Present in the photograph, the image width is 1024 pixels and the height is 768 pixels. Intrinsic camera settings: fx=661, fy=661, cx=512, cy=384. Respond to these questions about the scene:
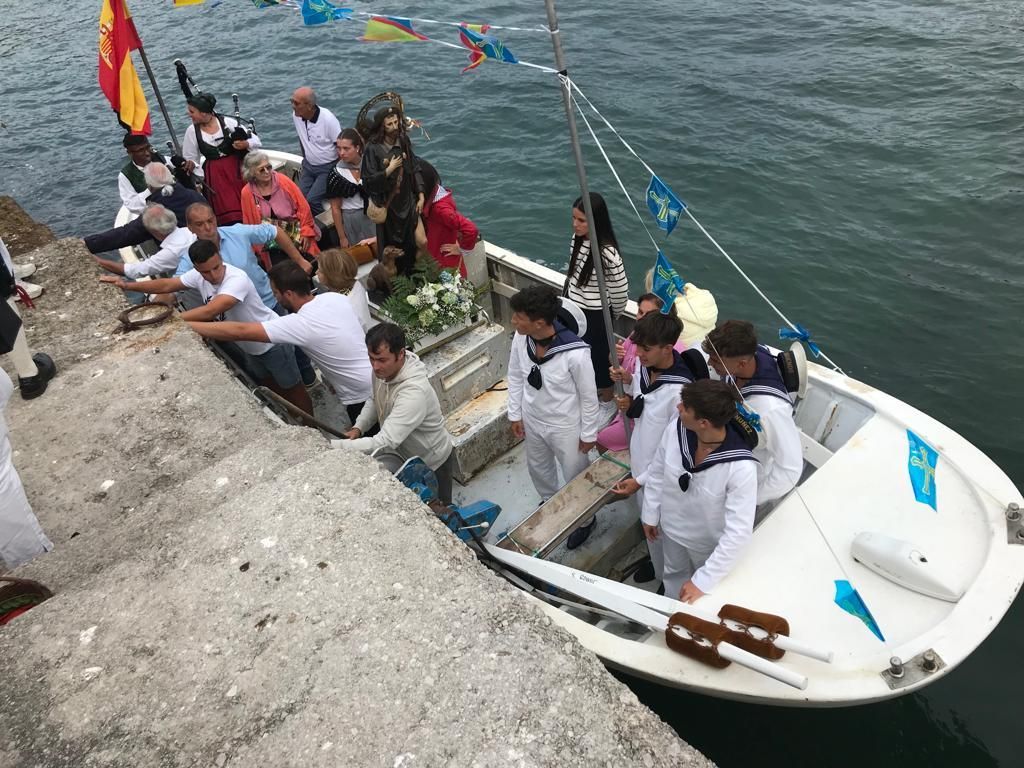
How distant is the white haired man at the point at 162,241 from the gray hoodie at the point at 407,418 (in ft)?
7.02

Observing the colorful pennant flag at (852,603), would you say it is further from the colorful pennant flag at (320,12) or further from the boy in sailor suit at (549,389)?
the colorful pennant flag at (320,12)

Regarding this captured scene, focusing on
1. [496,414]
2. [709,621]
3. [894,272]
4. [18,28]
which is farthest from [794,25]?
[18,28]

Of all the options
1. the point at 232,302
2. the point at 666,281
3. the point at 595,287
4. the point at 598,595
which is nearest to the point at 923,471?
the point at 666,281

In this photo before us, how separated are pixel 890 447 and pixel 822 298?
16.7 feet

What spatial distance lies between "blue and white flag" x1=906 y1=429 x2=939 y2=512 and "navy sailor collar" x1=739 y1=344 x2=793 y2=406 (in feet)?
2.41

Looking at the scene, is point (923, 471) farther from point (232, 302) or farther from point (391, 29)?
point (232, 302)

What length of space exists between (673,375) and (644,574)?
65.2 inches

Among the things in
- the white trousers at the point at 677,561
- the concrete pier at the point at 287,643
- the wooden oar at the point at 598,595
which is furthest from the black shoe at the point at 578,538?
the concrete pier at the point at 287,643

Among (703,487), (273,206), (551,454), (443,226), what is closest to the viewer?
(703,487)

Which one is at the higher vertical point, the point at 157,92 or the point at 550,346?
the point at 157,92

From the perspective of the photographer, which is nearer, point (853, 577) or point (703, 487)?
point (703, 487)

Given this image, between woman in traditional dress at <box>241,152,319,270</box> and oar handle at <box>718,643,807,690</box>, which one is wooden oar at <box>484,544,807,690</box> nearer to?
oar handle at <box>718,643,807,690</box>

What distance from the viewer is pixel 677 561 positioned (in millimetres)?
3883

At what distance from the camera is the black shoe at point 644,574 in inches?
181
